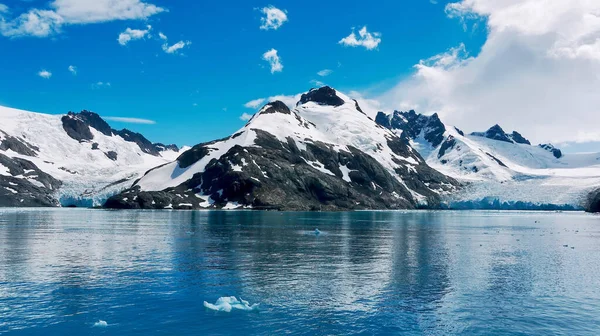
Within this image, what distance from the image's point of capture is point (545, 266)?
212 ft

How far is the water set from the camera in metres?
35.2

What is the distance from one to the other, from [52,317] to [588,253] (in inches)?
3096

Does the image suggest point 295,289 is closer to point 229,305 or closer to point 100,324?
point 229,305

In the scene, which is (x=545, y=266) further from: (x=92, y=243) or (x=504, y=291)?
(x=92, y=243)

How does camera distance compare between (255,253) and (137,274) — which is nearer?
(137,274)

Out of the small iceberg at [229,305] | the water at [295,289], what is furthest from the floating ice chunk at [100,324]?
the small iceberg at [229,305]

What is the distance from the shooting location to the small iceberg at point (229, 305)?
3800cm

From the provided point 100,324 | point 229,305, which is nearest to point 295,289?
point 229,305

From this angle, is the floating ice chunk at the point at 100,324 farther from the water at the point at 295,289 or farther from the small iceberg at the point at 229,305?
the small iceberg at the point at 229,305

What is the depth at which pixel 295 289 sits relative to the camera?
4631 cm

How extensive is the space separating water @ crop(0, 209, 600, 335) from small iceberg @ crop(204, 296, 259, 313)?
494 mm

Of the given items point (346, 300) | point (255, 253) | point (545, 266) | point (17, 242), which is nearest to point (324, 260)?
point (255, 253)

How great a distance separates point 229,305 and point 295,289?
977cm

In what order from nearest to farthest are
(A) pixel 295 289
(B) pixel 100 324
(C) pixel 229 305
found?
(B) pixel 100 324
(C) pixel 229 305
(A) pixel 295 289
